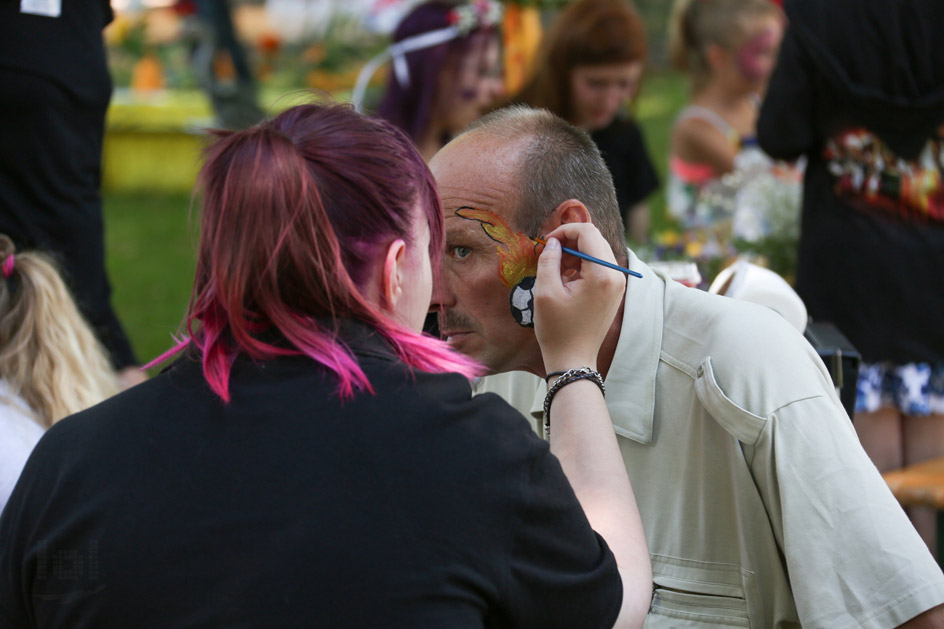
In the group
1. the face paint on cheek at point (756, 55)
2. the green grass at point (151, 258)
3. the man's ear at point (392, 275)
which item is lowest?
the green grass at point (151, 258)

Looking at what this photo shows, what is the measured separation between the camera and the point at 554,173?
2.08 m

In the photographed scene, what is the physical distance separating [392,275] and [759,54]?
451cm

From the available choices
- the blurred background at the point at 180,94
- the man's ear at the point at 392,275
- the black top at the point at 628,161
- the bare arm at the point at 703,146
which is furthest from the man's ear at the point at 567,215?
the blurred background at the point at 180,94

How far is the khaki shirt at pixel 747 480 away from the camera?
1.64 m

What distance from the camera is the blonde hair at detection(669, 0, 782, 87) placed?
5410 mm

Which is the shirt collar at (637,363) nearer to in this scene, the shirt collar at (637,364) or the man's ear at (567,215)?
the shirt collar at (637,364)

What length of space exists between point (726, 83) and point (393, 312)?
454cm

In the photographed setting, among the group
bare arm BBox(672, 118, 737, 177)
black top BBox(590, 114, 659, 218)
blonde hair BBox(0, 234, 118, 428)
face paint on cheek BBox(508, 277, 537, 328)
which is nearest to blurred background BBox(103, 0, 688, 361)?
black top BBox(590, 114, 659, 218)

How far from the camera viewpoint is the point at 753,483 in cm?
180

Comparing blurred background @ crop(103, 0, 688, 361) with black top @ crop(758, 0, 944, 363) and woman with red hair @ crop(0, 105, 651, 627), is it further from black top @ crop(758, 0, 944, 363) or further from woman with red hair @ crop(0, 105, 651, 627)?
woman with red hair @ crop(0, 105, 651, 627)

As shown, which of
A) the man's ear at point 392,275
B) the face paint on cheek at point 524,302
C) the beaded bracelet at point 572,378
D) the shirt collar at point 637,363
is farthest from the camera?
the face paint on cheek at point 524,302

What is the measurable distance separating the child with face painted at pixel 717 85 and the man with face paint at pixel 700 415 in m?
3.17

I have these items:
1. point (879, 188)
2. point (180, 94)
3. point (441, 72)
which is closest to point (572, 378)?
point (879, 188)

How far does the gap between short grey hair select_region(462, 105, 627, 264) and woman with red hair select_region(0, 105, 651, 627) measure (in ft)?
2.25
